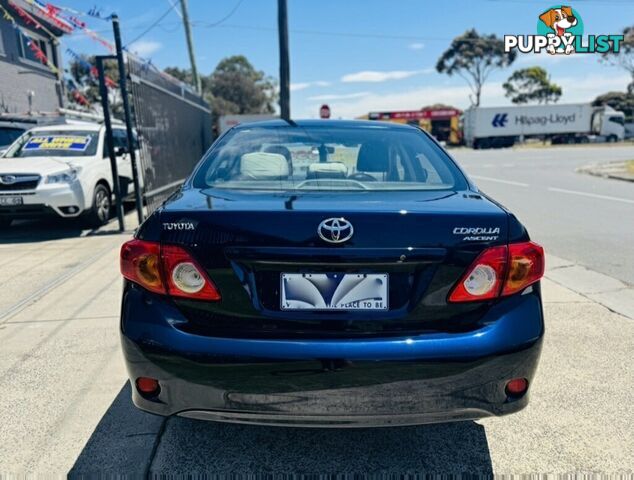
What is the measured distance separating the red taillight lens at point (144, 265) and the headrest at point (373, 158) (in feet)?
4.56

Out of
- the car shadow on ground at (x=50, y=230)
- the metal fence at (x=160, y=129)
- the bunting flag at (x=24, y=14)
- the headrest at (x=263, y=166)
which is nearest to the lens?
the headrest at (x=263, y=166)

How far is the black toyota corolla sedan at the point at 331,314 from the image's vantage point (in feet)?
6.03

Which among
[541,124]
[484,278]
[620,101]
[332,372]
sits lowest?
[332,372]

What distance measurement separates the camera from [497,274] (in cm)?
193

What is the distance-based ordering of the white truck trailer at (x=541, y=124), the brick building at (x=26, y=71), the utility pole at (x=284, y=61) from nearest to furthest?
the utility pole at (x=284, y=61)
the brick building at (x=26, y=71)
the white truck trailer at (x=541, y=124)

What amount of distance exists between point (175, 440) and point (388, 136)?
2.12 meters

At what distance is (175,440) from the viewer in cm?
244

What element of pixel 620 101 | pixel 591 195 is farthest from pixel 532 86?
pixel 591 195

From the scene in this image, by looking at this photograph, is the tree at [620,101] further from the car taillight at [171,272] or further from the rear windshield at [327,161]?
the car taillight at [171,272]

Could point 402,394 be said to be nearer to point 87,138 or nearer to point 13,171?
point 13,171

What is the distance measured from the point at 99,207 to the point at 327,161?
20.5 feet

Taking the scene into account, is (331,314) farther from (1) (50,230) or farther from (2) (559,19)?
(2) (559,19)

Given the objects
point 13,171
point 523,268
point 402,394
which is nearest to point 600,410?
point 523,268

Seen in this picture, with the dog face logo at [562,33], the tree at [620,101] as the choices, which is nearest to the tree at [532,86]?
the tree at [620,101]
